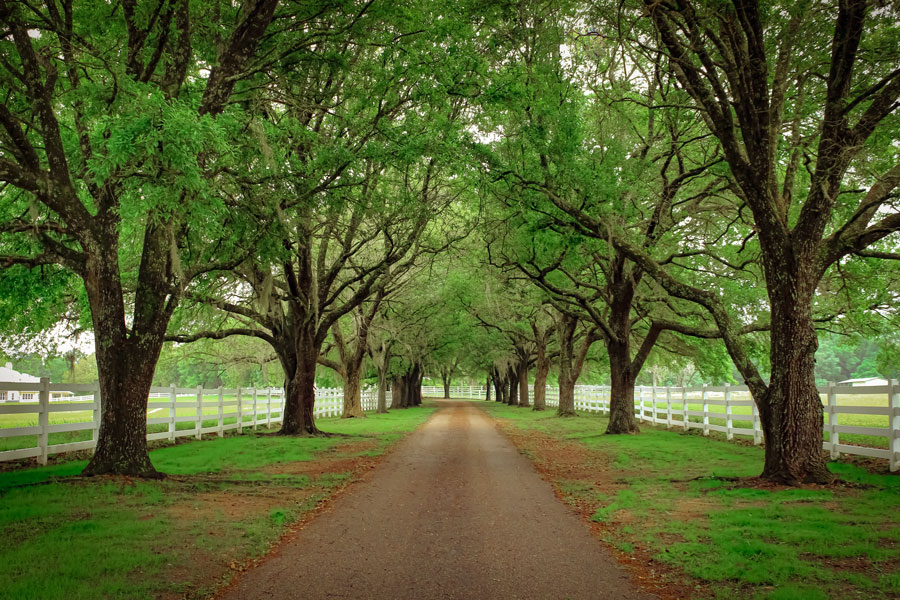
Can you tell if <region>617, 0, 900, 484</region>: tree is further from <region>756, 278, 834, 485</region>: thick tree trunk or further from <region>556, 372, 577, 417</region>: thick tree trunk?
<region>556, 372, 577, 417</region>: thick tree trunk

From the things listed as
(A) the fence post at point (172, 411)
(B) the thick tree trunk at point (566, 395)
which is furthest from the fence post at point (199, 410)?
(B) the thick tree trunk at point (566, 395)

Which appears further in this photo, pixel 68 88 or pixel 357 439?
pixel 357 439

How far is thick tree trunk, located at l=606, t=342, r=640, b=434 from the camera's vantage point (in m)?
18.8

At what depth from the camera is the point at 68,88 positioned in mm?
10133

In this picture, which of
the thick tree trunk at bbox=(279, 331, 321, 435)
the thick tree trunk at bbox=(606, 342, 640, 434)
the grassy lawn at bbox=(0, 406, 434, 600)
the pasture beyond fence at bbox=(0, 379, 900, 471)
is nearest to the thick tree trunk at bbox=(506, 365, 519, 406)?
the pasture beyond fence at bbox=(0, 379, 900, 471)

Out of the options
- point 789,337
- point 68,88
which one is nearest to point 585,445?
point 789,337

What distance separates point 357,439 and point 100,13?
12.4m

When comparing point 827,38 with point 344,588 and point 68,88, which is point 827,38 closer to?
point 344,588

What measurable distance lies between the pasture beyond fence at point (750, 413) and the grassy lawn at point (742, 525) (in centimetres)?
66

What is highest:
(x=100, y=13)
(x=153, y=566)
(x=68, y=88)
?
(x=100, y=13)

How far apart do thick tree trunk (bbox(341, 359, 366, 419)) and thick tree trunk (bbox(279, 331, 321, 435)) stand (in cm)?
846

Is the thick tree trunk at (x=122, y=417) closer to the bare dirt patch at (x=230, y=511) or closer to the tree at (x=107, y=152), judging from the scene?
the tree at (x=107, y=152)

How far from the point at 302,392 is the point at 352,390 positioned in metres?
9.50

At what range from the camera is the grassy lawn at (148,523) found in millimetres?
4688
